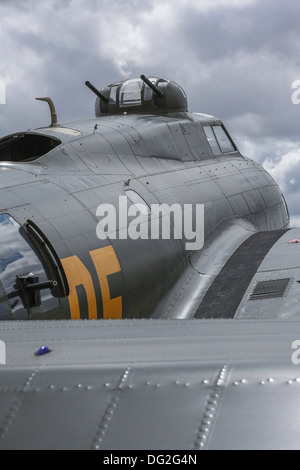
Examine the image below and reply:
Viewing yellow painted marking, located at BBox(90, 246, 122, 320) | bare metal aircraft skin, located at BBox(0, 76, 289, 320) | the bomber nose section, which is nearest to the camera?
the bomber nose section

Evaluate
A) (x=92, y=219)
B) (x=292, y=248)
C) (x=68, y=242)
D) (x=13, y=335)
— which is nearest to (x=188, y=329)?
(x=13, y=335)

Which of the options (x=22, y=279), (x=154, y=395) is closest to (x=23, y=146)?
(x=22, y=279)

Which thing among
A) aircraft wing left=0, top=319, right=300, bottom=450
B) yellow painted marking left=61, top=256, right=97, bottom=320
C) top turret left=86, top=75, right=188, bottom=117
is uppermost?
top turret left=86, top=75, right=188, bottom=117

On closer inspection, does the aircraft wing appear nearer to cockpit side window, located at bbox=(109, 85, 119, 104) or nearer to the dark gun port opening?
the dark gun port opening

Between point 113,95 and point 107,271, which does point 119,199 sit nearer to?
point 107,271

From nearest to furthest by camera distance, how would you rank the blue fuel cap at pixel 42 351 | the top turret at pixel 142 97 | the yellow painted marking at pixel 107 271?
the blue fuel cap at pixel 42 351 → the yellow painted marking at pixel 107 271 → the top turret at pixel 142 97

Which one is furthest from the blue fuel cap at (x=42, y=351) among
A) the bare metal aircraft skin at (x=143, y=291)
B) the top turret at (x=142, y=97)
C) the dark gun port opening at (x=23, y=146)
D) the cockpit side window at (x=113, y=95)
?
the cockpit side window at (x=113, y=95)

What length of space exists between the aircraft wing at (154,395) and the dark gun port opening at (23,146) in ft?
27.5

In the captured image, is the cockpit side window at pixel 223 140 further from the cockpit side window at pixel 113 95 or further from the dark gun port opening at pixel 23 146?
the dark gun port opening at pixel 23 146

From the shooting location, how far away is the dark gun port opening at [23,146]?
1232cm

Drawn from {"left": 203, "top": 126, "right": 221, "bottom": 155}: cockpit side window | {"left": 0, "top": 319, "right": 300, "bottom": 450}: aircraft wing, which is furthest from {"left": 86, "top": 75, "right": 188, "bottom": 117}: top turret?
{"left": 0, "top": 319, "right": 300, "bottom": 450}: aircraft wing

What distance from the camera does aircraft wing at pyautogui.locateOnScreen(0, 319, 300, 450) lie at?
3395mm

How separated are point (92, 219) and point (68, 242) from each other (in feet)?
2.97

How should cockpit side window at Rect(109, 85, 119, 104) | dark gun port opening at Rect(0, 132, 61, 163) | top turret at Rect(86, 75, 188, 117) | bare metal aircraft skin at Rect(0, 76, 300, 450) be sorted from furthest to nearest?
1. cockpit side window at Rect(109, 85, 119, 104)
2. top turret at Rect(86, 75, 188, 117)
3. dark gun port opening at Rect(0, 132, 61, 163)
4. bare metal aircraft skin at Rect(0, 76, 300, 450)
